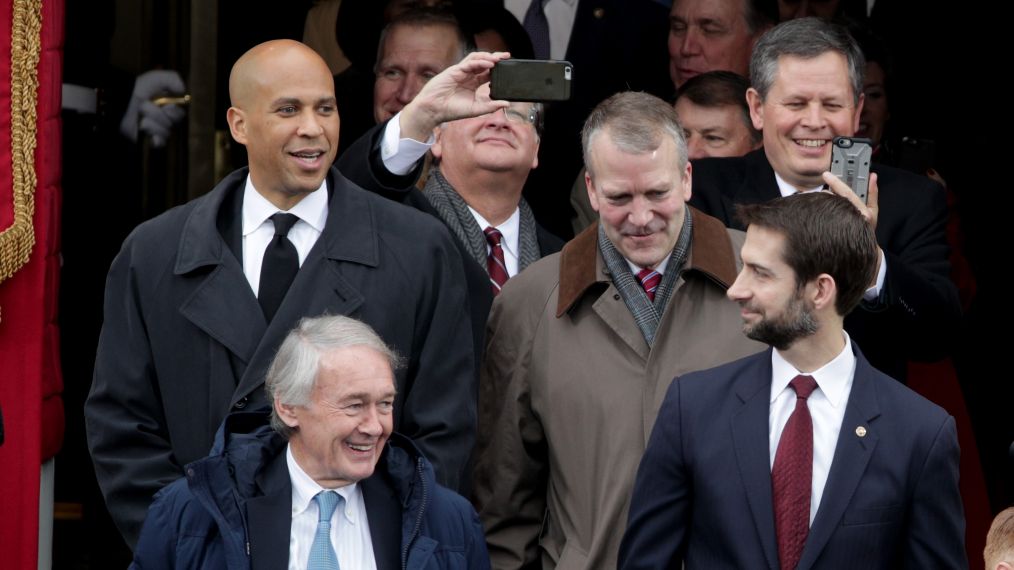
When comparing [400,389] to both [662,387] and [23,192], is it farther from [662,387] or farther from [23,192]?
[23,192]

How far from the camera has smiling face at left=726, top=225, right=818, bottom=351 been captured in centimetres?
A: 396

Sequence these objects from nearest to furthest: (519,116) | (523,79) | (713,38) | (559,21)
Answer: (523,79), (519,116), (713,38), (559,21)

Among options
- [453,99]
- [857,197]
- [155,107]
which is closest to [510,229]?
[453,99]

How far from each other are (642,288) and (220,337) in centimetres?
105

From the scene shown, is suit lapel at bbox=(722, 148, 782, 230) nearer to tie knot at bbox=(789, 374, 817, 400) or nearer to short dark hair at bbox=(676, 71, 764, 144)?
short dark hair at bbox=(676, 71, 764, 144)

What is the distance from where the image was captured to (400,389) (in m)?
4.42

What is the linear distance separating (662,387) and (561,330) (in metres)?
0.31

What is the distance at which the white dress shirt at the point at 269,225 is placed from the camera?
4.52 m

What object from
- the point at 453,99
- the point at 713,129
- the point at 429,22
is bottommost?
the point at 713,129

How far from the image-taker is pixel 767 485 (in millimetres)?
3908

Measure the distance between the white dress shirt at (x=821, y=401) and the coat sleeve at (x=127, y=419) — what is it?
140 cm

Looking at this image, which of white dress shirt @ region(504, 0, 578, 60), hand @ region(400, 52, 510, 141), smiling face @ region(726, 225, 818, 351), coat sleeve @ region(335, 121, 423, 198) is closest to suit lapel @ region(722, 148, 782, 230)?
hand @ region(400, 52, 510, 141)

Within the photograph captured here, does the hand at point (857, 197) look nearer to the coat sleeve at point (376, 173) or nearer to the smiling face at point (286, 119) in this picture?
the coat sleeve at point (376, 173)

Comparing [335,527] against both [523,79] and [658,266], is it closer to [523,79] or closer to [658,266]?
[658,266]
